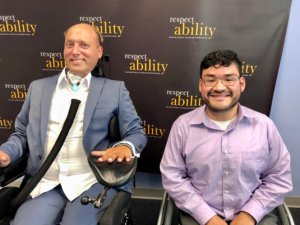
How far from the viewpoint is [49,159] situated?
136 cm

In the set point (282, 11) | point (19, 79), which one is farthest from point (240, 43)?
point (19, 79)

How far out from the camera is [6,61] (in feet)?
6.63

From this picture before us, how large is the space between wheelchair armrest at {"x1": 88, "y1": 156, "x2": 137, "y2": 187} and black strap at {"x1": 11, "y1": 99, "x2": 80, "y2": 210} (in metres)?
0.29

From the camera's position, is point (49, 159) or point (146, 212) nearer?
point (49, 159)

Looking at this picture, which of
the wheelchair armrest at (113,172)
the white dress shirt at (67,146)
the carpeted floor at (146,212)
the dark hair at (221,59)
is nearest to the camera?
the wheelchair armrest at (113,172)

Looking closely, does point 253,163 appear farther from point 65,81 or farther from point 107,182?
point 65,81

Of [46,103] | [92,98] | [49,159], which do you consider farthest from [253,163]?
[46,103]

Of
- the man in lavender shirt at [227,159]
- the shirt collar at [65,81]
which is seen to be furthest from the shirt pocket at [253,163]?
the shirt collar at [65,81]

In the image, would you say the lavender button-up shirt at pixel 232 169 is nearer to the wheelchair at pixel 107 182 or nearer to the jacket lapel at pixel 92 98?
the wheelchair at pixel 107 182

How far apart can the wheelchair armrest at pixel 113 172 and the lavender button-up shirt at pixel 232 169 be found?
0.99 feet

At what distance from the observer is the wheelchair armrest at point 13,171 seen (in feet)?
4.33

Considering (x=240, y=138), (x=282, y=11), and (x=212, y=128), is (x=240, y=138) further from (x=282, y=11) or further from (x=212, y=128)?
(x=282, y=11)

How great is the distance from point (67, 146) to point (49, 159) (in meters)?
0.14

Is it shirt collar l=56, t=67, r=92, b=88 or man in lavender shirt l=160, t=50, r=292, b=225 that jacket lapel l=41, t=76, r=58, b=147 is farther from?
man in lavender shirt l=160, t=50, r=292, b=225
